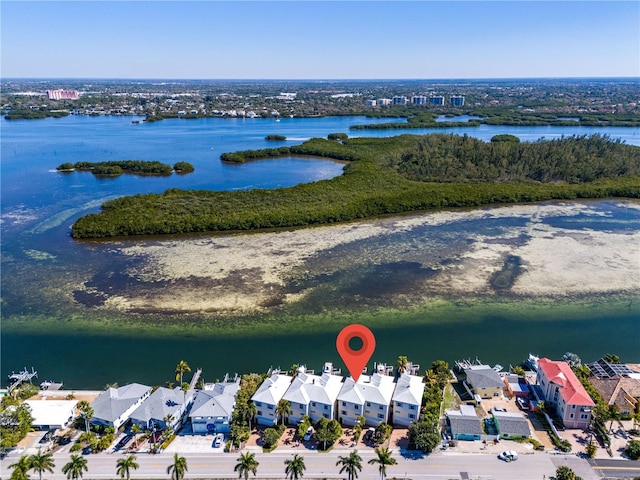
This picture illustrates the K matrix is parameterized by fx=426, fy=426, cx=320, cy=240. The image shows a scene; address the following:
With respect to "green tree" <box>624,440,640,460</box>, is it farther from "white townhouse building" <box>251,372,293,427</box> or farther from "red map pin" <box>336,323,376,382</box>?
"white townhouse building" <box>251,372,293,427</box>

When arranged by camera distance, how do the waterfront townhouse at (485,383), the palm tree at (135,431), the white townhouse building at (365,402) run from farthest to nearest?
the waterfront townhouse at (485,383), the white townhouse building at (365,402), the palm tree at (135,431)

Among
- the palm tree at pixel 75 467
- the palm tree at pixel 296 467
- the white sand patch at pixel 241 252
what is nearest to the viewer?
the palm tree at pixel 75 467

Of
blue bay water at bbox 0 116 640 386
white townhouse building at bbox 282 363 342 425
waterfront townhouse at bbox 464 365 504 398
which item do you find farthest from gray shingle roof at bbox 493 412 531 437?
white townhouse building at bbox 282 363 342 425

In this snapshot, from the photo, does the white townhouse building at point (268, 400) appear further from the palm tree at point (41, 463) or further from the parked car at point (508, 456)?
the parked car at point (508, 456)

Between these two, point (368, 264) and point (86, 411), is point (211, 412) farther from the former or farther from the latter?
point (368, 264)

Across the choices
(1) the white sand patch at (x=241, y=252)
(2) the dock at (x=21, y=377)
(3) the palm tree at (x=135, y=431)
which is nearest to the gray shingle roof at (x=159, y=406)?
(3) the palm tree at (x=135, y=431)

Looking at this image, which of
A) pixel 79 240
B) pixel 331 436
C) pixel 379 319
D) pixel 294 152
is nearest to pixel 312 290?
pixel 379 319

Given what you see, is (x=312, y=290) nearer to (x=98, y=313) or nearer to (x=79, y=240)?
(x=98, y=313)
